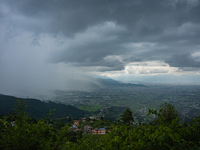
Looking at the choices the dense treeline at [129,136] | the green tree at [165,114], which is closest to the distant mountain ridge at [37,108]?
the green tree at [165,114]

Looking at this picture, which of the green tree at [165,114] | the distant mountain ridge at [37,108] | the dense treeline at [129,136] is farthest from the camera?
the distant mountain ridge at [37,108]

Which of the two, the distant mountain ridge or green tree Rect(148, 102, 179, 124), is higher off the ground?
green tree Rect(148, 102, 179, 124)

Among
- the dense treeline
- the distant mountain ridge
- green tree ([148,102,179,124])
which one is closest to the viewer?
the dense treeline

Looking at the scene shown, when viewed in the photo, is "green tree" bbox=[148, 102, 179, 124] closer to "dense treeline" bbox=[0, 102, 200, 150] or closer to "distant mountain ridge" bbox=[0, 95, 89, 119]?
"dense treeline" bbox=[0, 102, 200, 150]

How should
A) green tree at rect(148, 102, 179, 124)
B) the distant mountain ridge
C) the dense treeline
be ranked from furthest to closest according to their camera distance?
the distant mountain ridge
green tree at rect(148, 102, 179, 124)
the dense treeline

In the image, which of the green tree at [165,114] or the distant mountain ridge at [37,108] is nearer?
the green tree at [165,114]

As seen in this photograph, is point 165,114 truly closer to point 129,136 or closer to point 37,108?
point 129,136

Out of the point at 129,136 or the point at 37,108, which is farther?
the point at 37,108

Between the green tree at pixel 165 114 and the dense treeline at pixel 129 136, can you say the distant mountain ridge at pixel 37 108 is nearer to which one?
the green tree at pixel 165 114

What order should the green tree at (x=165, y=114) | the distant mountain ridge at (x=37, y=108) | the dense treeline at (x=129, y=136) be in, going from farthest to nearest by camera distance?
the distant mountain ridge at (x=37, y=108)
the green tree at (x=165, y=114)
the dense treeline at (x=129, y=136)

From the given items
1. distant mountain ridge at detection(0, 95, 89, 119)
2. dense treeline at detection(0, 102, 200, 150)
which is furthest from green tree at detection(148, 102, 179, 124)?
distant mountain ridge at detection(0, 95, 89, 119)

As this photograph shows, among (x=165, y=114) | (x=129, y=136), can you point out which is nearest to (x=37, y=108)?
(x=165, y=114)

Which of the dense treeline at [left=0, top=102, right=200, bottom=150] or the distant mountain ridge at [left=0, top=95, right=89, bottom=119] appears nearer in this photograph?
the dense treeline at [left=0, top=102, right=200, bottom=150]

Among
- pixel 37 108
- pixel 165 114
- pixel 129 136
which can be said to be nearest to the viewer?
pixel 129 136
